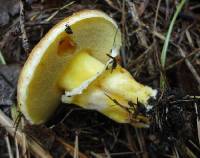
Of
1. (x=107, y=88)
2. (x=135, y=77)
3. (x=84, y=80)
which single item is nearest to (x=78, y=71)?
(x=84, y=80)

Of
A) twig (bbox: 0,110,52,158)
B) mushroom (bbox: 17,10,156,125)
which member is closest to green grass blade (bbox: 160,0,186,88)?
mushroom (bbox: 17,10,156,125)

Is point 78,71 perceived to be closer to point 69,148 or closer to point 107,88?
point 107,88

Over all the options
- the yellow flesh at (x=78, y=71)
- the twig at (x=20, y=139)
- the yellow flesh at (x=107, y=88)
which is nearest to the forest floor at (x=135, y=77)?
the twig at (x=20, y=139)

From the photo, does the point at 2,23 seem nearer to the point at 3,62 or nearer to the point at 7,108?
the point at 3,62

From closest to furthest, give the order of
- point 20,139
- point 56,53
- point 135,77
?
point 56,53 → point 20,139 → point 135,77

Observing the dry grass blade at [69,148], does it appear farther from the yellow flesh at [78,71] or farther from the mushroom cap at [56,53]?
the yellow flesh at [78,71]

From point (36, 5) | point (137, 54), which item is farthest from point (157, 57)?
point (36, 5)
